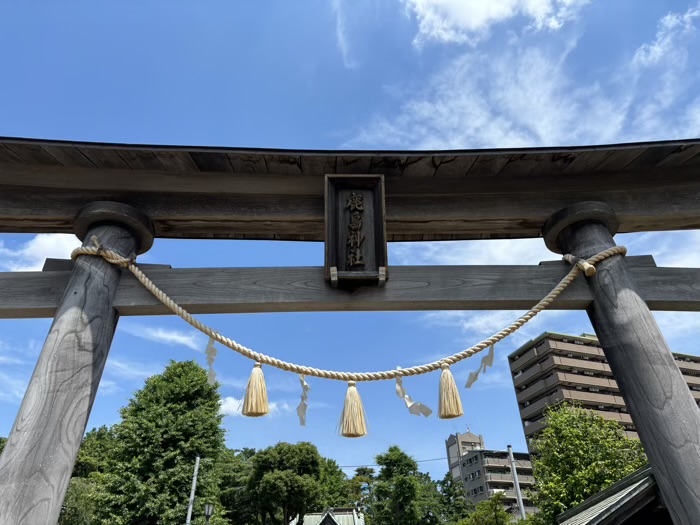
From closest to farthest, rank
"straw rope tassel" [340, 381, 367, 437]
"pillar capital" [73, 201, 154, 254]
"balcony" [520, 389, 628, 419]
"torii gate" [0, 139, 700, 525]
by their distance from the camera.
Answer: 1. "torii gate" [0, 139, 700, 525]
2. "straw rope tassel" [340, 381, 367, 437]
3. "pillar capital" [73, 201, 154, 254]
4. "balcony" [520, 389, 628, 419]

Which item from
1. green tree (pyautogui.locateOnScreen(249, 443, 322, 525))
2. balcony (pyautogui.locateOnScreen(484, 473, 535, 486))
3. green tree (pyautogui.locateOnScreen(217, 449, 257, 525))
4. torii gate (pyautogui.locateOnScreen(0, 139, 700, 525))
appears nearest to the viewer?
torii gate (pyautogui.locateOnScreen(0, 139, 700, 525))

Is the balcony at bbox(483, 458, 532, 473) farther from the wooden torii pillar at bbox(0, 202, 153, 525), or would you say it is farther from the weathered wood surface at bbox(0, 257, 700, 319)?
the wooden torii pillar at bbox(0, 202, 153, 525)

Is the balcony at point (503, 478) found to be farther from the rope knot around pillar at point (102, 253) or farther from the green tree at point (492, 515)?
the rope knot around pillar at point (102, 253)

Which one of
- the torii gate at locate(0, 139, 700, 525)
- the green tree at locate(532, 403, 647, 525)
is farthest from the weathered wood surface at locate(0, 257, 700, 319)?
the green tree at locate(532, 403, 647, 525)

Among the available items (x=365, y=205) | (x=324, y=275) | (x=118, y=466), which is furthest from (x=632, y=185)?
(x=118, y=466)

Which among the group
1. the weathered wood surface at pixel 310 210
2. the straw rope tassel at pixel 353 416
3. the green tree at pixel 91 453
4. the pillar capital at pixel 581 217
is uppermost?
the green tree at pixel 91 453

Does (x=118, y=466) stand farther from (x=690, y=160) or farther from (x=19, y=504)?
(x=690, y=160)

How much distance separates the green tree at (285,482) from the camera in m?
27.9

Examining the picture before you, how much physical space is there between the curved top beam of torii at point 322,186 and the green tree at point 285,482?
28947 millimetres

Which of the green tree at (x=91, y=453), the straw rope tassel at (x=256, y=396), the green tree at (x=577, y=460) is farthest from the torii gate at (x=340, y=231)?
the green tree at (x=91, y=453)

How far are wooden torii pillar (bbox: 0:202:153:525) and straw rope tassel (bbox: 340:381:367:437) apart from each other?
1419 mm

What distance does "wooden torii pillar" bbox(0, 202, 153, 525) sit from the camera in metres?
2.02

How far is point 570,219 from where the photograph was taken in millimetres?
2936

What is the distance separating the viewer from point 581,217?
2918 millimetres
